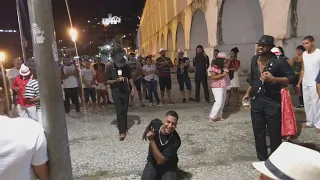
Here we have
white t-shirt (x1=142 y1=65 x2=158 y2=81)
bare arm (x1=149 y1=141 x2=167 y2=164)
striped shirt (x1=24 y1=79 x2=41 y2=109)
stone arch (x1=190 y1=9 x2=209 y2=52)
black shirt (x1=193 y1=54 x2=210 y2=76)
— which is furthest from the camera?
stone arch (x1=190 y1=9 x2=209 y2=52)

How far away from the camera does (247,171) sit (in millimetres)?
4297

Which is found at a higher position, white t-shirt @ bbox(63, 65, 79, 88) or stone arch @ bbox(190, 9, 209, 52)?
stone arch @ bbox(190, 9, 209, 52)

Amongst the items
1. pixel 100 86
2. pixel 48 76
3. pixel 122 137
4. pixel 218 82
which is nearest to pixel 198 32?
pixel 100 86

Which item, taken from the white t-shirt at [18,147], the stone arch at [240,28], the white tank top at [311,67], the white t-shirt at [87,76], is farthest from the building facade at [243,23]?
the white t-shirt at [18,147]

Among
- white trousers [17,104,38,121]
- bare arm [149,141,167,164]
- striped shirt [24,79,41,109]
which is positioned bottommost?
bare arm [149,141,167,164]

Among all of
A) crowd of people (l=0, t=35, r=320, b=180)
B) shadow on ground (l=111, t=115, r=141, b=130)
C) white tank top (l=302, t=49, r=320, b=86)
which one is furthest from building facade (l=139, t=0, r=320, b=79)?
shadow on ground (l=111, t=115, r=141, b=130)

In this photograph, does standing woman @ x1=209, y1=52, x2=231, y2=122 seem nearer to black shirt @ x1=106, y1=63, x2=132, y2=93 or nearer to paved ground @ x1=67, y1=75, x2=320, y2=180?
paved ground @ x1=67, y1=75, x2=320, y2=180

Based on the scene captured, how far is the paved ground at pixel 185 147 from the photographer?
4396 millimetres

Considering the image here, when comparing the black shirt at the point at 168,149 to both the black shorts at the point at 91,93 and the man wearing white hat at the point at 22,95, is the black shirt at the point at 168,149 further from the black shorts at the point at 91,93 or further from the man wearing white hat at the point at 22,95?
the black shorts at the point at 91,93

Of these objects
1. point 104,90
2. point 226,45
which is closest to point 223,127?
point 104,90

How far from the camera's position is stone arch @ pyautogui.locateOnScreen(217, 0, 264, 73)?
14.0m

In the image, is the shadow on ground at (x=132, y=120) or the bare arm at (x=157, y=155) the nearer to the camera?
the bare arm at (x=157, y=155)

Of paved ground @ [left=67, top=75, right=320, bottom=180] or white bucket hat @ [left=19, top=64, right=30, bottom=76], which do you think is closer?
paved ground @ [left=67, top=75, right=320, bottom=180]

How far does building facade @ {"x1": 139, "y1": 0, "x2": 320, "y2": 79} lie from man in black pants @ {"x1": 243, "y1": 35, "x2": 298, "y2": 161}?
511 cm
